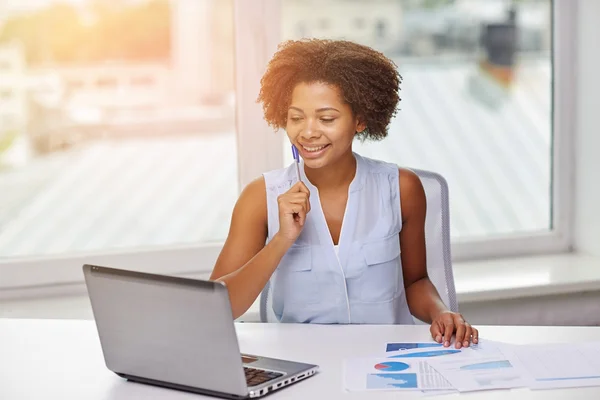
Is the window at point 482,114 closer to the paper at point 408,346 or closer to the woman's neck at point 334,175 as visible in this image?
the woman's neck at point 334,175

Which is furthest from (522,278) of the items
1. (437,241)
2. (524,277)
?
(437,241)

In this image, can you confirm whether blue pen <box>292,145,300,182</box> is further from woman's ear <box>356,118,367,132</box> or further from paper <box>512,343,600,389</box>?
paper <box>512,343,600,389</box>

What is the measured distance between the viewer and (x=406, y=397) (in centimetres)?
141

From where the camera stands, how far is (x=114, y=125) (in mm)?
2809

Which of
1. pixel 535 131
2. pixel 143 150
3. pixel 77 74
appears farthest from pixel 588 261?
pixel 77 74

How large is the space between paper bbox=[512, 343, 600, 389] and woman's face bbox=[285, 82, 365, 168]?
0.59 m

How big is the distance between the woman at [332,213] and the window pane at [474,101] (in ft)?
3.12

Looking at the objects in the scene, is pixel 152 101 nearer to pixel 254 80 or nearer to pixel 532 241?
pixel 254 80

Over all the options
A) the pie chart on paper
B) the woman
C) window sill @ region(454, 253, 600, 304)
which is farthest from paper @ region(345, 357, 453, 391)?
window sill @ region(454, 253, 600, 304)

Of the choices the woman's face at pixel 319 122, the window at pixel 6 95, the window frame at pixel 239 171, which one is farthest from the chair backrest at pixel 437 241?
the window at pixel 6 95

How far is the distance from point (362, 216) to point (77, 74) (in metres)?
1.16

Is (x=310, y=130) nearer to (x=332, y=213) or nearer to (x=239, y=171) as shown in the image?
(x=332, y=213)

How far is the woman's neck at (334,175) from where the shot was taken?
6.73 ft

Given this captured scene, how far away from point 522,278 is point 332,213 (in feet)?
3.33
